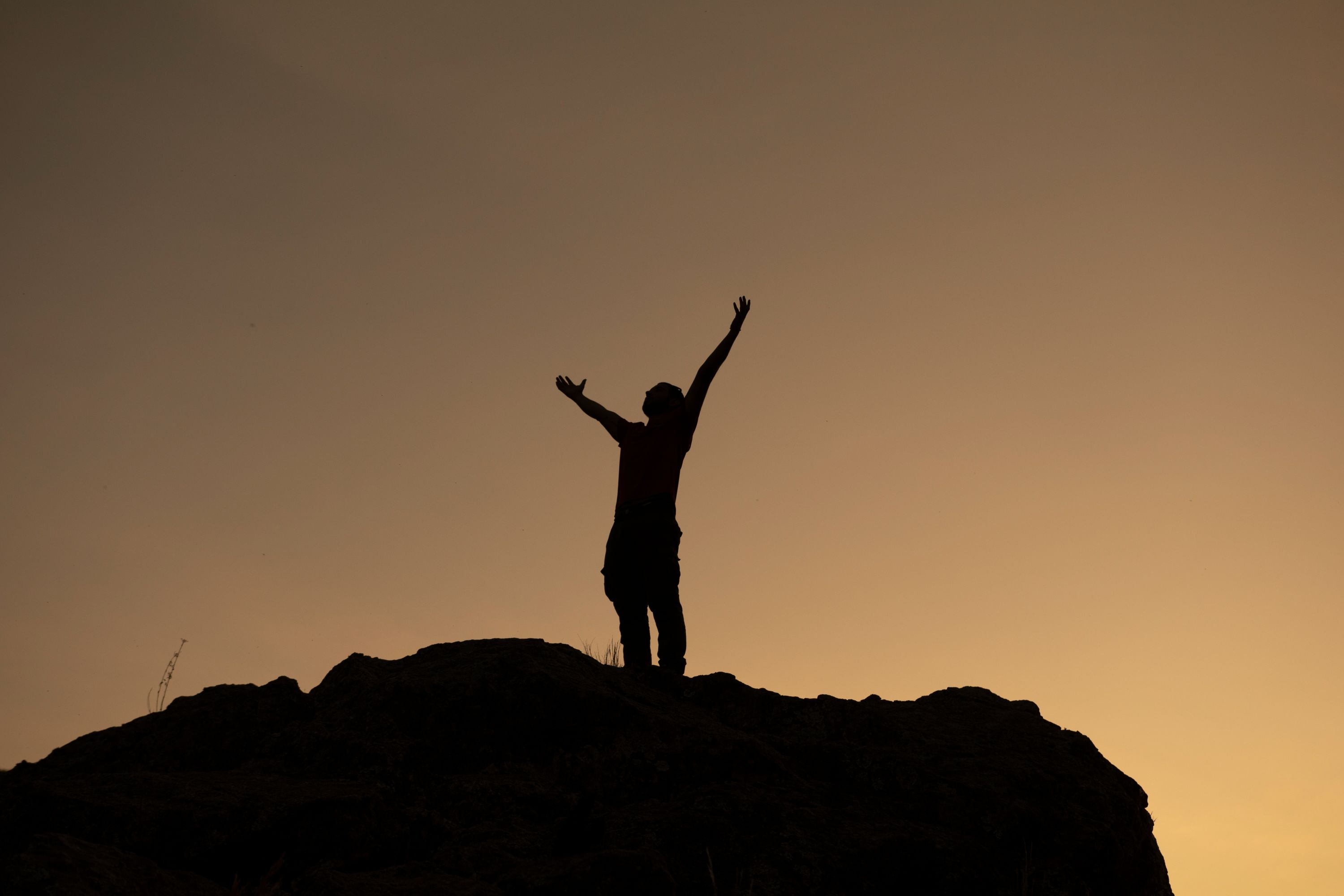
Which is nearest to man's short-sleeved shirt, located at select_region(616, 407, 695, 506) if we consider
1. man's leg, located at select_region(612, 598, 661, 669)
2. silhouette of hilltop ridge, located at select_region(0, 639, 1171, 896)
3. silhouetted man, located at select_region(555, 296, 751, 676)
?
silhouetted man, located at select_region(555, 296, 751, 676)

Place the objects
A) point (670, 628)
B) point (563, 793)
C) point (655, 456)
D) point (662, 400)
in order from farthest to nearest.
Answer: point (662, 400) → point (655, 456) → point (670, 628) → point (563, 793)

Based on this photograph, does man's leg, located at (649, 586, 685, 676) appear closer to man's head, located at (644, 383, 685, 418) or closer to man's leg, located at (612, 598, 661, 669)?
man's leg, located at (612, 598, 661, 669)

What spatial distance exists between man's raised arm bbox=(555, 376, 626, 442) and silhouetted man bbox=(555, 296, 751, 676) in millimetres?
145

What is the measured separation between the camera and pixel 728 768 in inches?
167

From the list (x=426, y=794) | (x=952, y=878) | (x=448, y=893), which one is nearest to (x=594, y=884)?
(x=448, y=893)

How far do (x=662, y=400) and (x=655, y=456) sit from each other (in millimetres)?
536

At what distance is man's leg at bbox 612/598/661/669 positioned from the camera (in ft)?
21.6

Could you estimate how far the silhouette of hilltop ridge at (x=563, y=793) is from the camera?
3445 millimetres

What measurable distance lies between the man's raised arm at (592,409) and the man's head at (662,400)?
27 centimetres

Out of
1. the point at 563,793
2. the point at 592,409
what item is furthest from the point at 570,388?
the point at 563,793

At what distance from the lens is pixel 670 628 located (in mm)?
6391

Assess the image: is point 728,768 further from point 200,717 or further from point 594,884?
point 200,717

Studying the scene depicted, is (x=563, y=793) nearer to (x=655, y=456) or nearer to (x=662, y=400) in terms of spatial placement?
(x=655, y=456)

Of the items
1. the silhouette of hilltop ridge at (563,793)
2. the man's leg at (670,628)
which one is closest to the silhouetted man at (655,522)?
the man's leg at (670,628)
